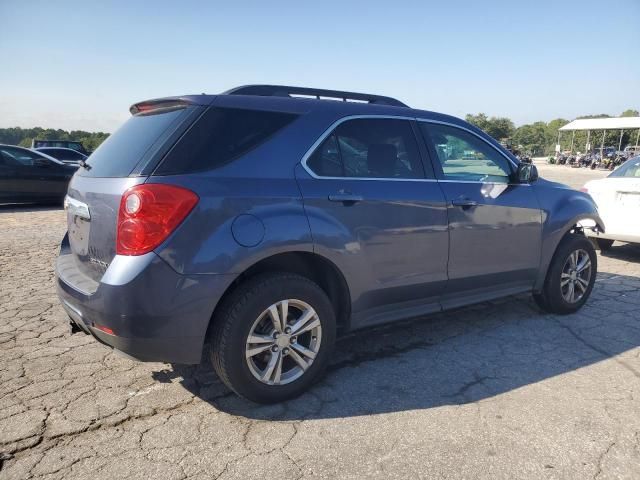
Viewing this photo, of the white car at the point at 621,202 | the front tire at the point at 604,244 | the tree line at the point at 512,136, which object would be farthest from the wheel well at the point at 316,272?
the tree line at the point at 512,136

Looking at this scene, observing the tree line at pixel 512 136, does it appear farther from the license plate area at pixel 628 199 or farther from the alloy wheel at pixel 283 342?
the alloy wheel at pixel 283 342

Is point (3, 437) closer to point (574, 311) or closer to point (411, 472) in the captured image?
point (411, 472)

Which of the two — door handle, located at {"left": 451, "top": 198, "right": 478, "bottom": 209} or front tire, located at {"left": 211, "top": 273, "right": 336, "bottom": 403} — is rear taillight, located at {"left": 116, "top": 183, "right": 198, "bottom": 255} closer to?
front tire, located at {"left": 211, "top": 273, "right": 336, "bottom": 403}

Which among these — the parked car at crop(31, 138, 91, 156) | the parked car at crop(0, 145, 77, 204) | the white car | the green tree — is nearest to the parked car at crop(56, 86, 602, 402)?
the white car

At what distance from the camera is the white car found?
649 cm

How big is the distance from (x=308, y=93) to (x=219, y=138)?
3.23ft

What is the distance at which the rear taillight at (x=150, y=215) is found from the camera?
2.52 m

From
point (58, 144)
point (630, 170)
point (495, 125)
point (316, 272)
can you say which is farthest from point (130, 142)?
point (495, 125)

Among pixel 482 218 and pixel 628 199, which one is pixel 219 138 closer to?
pixel 482 218

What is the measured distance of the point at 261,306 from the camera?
2807 millimetres

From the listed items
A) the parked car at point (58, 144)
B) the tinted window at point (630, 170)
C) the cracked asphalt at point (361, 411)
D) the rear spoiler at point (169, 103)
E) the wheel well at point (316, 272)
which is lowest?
the cracked asphalt at point (361, 411)

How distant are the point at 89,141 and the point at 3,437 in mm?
53469

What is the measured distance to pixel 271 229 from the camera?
2787mm

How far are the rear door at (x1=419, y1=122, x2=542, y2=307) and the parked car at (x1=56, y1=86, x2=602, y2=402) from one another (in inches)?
0.6
